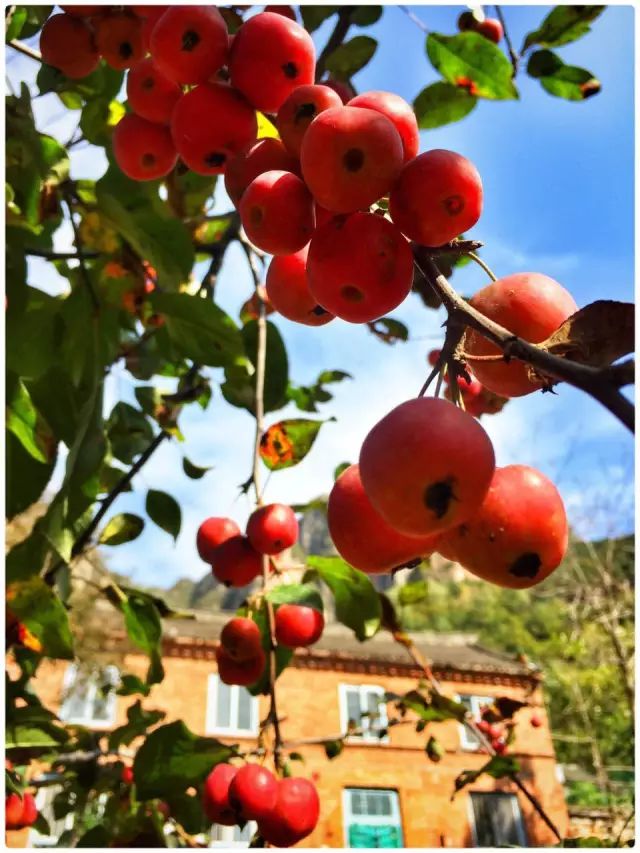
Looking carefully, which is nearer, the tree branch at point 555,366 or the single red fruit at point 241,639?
the tree branch at point 555,366

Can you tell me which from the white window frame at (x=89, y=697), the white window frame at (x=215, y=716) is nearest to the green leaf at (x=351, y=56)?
the white window frame at (x=89, y=697)

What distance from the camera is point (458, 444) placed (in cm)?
56

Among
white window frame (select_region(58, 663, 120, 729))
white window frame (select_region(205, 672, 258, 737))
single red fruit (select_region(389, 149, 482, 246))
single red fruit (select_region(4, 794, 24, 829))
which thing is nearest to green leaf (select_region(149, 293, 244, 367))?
single red fruit (select_region(389, 149, 482, 246))

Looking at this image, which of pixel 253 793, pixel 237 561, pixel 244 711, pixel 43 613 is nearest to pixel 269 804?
pixel 253 793

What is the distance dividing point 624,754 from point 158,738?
58.8 ft

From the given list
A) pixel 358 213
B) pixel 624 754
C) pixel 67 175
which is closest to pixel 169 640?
pixel 624 754

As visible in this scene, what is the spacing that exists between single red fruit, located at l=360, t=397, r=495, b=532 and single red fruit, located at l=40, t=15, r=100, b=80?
1305 millimetres

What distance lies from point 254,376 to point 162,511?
0.64 meters

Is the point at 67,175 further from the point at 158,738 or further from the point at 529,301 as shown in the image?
the point at 158,738

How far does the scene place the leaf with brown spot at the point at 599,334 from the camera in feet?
1.67

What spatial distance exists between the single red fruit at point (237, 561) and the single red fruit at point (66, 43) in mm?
1200

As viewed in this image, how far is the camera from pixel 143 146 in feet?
4.11

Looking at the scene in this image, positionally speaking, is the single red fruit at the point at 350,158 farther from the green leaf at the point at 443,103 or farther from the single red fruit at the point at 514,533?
the green leaf at the point at 443,103

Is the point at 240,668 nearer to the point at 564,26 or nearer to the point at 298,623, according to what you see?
the point at 298,623
